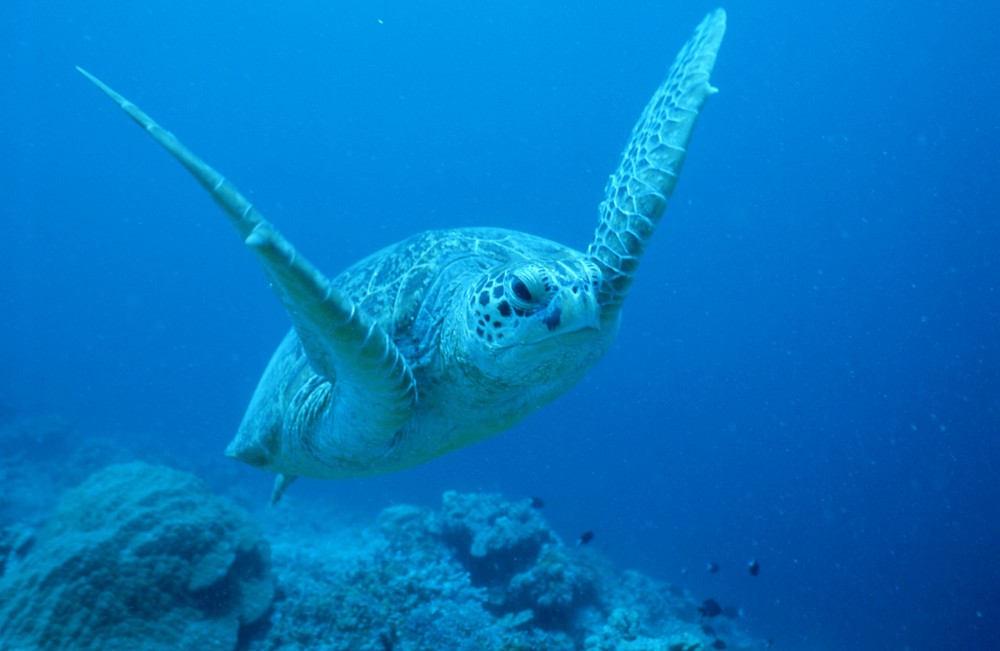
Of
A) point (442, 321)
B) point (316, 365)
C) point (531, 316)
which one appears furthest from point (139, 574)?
point (531, 316)

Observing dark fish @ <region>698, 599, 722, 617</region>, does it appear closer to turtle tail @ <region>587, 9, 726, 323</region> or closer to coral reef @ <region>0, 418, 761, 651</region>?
coral reef @ <region>0, 418, 761, 651</region>

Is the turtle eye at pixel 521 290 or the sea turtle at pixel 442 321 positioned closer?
the sea turtle at pixel 442 321

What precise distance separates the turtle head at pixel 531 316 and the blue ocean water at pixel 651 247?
1567 cm

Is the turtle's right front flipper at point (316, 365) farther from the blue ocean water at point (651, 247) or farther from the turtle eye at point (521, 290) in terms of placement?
the blue ocean water at point (651, 247)

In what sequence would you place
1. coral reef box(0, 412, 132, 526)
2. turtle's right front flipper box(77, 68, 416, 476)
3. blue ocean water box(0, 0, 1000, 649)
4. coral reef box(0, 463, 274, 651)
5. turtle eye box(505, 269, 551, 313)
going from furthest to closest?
blue ocean water box(0, 0, 1000, 649), coral reef box(0, 412, 132, 526), coral reef box(0, 463, 274, 651), turtle eye box(505, 269, 551, 313), turtle's right front flipper box(77, 68, 416, 476)

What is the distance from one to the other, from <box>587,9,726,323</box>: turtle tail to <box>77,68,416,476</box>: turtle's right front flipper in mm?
1162

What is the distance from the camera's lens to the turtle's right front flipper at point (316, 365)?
5.65 ft

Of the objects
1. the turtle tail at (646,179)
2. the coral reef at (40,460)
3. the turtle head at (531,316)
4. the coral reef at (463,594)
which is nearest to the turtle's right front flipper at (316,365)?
the turtle head at (531,316)

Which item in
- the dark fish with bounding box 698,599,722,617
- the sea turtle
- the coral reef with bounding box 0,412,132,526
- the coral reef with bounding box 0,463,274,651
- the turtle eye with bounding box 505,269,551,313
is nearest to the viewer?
the sea turtle

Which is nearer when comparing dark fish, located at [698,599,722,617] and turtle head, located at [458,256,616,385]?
turtle head, located at [458,256,616,385]

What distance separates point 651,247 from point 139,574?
53890mm

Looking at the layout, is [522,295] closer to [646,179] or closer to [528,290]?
[528,290]

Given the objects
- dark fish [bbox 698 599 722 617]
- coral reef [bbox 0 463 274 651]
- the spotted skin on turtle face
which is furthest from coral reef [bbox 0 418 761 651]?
the spotted skin on turtle face

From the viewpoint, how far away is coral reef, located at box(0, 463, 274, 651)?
3.73 meters
